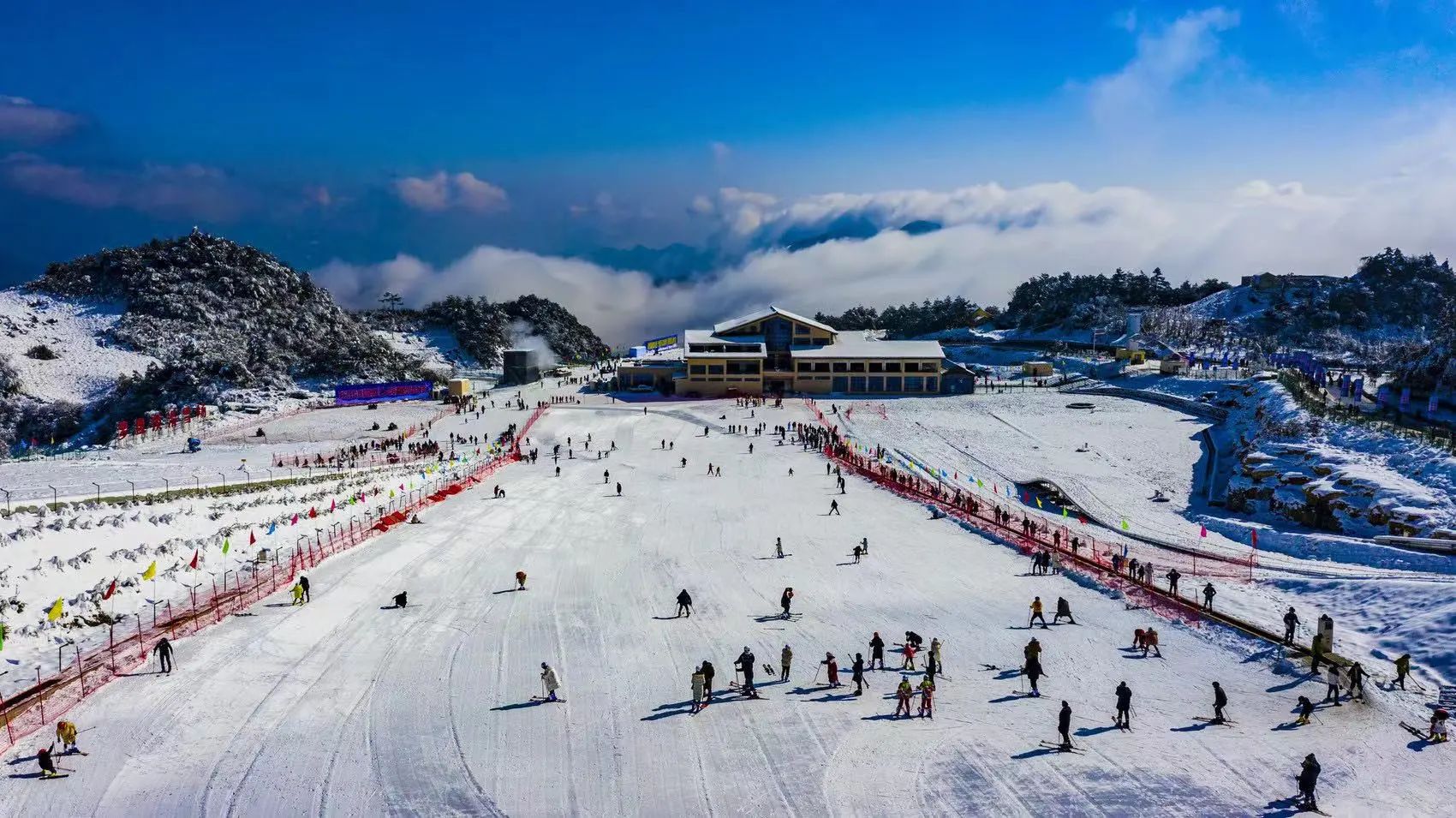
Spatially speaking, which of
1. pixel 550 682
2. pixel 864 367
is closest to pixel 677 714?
pixel 550 682

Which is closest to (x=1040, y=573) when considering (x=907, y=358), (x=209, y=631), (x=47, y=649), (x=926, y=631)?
(x=926, y=631)

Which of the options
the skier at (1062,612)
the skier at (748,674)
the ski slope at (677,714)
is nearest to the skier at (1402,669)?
the ski slope at (677,714)

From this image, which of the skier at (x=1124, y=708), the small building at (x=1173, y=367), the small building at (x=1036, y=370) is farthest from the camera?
the small building at (x=1036, y=370)

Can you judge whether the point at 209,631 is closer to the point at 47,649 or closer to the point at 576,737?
the point at 47,649

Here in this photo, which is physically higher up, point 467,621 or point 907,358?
point 907,358

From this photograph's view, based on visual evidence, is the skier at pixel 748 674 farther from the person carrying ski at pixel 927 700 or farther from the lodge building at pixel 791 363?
the lodge building at pixel 791 363
